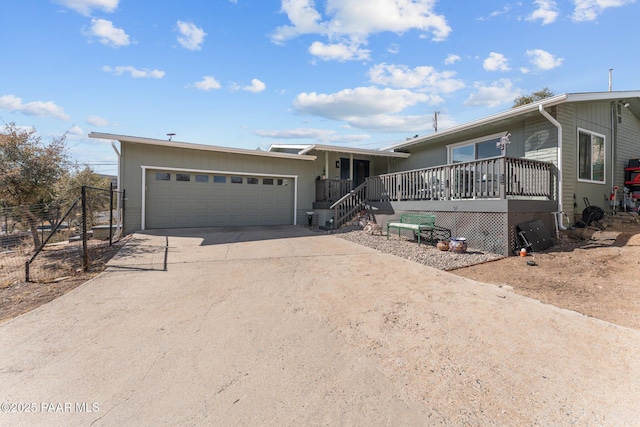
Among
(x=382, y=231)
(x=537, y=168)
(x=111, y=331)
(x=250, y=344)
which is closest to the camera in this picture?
(x=250, y=344)

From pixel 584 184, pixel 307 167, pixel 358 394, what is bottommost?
pixel 358 394

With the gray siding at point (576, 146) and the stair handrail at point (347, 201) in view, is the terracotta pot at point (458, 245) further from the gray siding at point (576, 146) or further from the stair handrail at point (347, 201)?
the stair handrail at point (347, 201)

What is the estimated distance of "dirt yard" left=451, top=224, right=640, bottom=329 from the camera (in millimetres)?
3736

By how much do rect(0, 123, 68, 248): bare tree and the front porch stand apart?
1017 centimetres

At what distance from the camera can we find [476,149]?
10.8m

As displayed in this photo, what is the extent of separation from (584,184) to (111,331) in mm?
12082

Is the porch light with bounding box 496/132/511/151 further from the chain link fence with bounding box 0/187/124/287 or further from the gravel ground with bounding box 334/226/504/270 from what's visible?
the chain link fence with bounding box 0/187/124/287

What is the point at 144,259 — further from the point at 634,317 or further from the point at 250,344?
the point at 634,317

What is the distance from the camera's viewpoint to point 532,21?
27.8 feet

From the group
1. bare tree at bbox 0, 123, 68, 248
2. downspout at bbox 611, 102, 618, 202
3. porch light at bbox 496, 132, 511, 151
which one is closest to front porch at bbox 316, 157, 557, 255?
porch light at bbox 496, 132, 511, 151

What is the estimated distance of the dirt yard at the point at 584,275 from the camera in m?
3.74

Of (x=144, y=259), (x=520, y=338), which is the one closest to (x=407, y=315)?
(x=520, y=338)

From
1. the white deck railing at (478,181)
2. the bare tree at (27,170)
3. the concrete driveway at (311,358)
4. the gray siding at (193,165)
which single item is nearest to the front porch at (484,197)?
the white deck railing at (478,181)

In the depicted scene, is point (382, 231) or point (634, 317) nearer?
point (634, 317)
